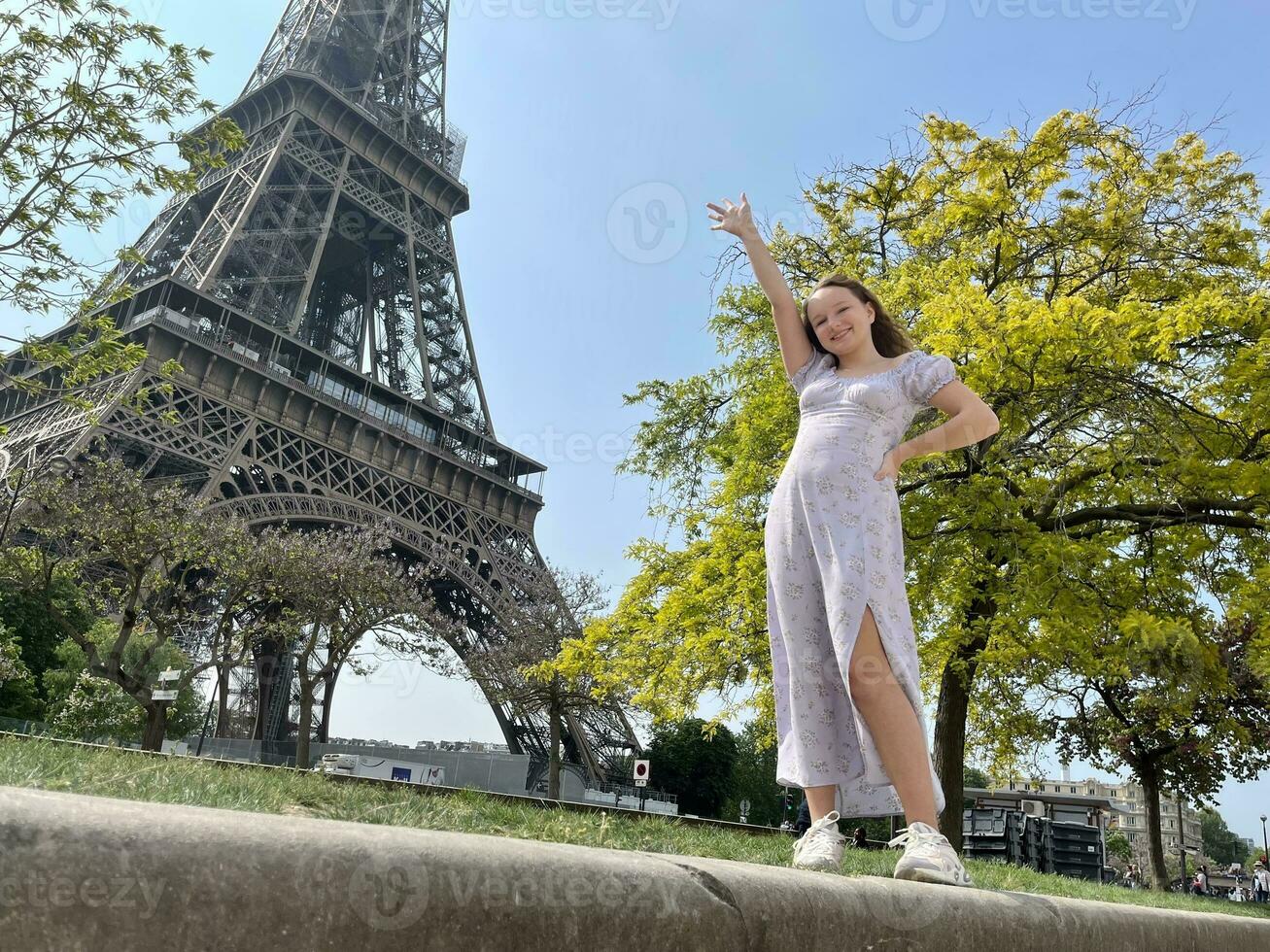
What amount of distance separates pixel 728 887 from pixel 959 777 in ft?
29.9

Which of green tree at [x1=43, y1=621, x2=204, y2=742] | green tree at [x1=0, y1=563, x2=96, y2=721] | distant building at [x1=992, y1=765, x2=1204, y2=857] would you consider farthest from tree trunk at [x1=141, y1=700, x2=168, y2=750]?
distant building at [x1=992, y1=765, x2=1204, y2=857]

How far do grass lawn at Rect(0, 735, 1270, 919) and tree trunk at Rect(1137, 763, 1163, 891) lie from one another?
1546 centimetres

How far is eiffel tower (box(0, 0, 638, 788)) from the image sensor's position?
26578 millimetres

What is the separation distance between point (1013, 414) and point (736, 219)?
5.00 metres

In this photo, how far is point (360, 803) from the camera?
320 centimetres

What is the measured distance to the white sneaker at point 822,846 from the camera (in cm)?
282

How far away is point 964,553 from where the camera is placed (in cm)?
872

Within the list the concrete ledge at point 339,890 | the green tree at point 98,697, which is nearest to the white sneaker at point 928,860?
the concrete ledge at point 339,890

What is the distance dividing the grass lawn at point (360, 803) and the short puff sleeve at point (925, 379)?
160 cm

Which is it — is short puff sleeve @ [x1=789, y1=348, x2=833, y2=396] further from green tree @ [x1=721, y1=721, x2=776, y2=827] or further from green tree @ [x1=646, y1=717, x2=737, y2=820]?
green tree @ [x1=721, y1=721, x2=776, y2=827]

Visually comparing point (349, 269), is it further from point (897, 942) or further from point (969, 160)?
point (897, 942)

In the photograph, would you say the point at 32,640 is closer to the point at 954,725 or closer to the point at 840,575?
the point at 954,725

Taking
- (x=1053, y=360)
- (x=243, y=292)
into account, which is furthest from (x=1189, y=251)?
(x=243, y=292)

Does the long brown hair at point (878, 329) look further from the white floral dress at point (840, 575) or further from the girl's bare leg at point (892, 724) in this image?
the girl's bare leg at point (892, 724)
